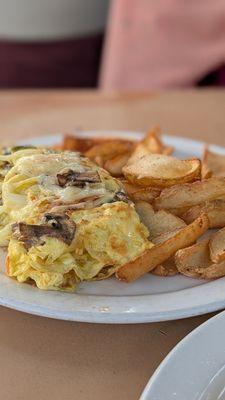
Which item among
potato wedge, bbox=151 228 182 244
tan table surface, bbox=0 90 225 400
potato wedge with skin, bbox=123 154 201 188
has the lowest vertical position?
tan table surface, bbox=0 90 225 400

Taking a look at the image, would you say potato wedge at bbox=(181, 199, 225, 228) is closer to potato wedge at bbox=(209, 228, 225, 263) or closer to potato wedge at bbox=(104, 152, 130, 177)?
potato wedge at bbox=(209, 228, 225, 263)

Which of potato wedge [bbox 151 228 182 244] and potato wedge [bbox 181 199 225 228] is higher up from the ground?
potato wedge [bbox 181 199 225 228]

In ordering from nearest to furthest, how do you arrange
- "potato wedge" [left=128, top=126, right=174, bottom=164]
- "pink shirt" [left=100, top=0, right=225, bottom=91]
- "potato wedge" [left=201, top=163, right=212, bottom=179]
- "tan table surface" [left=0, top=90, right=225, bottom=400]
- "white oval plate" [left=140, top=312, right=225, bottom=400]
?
"white oval plate" [left=140, top=312, right=225, bottom=400]
"tan table surface" [left=0, top=90, right=225, bottom=400]
"potato wedge" [left=201, top=163, right=212, bottom=179]
"potato wedge" [left=128, top=126, right=174, bottom=164]
"pink shirt" [left=100, top=0, right=225, bottom=91]

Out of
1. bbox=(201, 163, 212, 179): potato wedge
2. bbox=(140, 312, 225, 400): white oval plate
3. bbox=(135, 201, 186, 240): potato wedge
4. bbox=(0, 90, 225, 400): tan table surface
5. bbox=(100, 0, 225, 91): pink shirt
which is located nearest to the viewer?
bbox=(140, 312, 225, 400): white oval plate

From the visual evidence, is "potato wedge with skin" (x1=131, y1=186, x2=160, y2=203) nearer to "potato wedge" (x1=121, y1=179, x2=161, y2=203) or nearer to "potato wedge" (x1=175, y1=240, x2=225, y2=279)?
"potato wedge" (x1=121, y1=179, x2=161, y2=203)

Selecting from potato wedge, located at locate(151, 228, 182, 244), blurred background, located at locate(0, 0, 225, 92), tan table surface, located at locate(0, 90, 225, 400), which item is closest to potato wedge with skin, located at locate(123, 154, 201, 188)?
potato wedge, located at locate(151, 228, 182, 244)

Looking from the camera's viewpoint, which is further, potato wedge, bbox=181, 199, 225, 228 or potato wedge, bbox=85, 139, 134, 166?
potato wedge, bbox=85, 139, 134, 166

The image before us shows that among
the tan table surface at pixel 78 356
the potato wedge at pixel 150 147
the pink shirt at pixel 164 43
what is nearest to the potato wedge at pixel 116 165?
the potato wedge at pixel 150 147

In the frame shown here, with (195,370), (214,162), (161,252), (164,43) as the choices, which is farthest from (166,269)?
(164,43)
